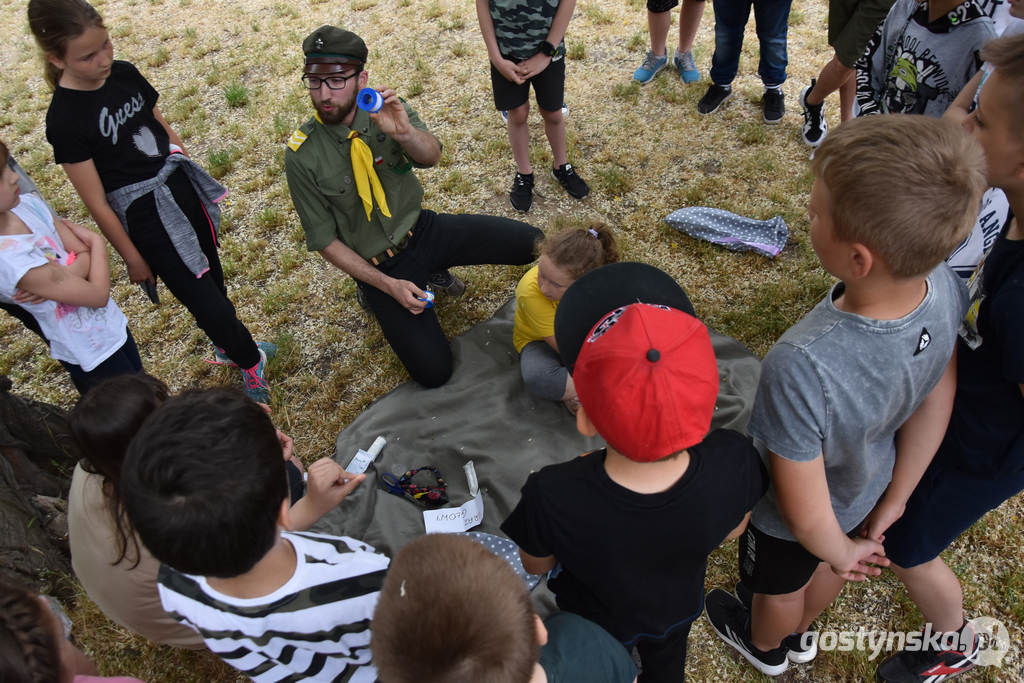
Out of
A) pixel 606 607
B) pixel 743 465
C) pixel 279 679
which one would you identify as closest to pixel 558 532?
pixel 606 607

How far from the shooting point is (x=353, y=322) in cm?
382

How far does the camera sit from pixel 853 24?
363 cm

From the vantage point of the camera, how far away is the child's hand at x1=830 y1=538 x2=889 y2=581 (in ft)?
5.40

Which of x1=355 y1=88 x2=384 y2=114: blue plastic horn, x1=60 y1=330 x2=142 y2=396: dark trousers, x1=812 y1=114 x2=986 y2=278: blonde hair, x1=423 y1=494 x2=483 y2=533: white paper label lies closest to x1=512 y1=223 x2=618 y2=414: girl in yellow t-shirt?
x1=423 y1=494 x2=483 y2=533: white paper label

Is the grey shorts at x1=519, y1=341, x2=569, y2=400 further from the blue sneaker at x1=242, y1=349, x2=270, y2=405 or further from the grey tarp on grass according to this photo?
the blue sneaker at x1=242, y1=349, x2=270, y2=405

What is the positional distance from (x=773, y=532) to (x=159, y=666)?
245 centimetres

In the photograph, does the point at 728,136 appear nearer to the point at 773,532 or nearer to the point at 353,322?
the point at 353,322

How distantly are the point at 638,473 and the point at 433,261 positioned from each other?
239 cm

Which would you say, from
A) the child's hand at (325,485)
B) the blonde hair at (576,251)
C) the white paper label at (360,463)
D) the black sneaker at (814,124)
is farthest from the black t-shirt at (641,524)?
the black sneaker at (814,124)

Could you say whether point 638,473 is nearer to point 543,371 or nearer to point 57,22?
point 543,371

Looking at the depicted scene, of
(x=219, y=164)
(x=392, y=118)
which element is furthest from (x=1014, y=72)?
(x=219, y=164)

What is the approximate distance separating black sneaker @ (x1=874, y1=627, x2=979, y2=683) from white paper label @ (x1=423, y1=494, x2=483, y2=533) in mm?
1637

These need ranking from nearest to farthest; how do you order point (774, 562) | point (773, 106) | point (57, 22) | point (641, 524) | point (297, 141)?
point (641, 524) → point (774, 562) → point (57, 22) → point (297, 141) → point (773, 106)

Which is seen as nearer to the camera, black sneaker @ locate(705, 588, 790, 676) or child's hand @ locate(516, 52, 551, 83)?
black sneaker @ locate(705, 588, 790, 676)
